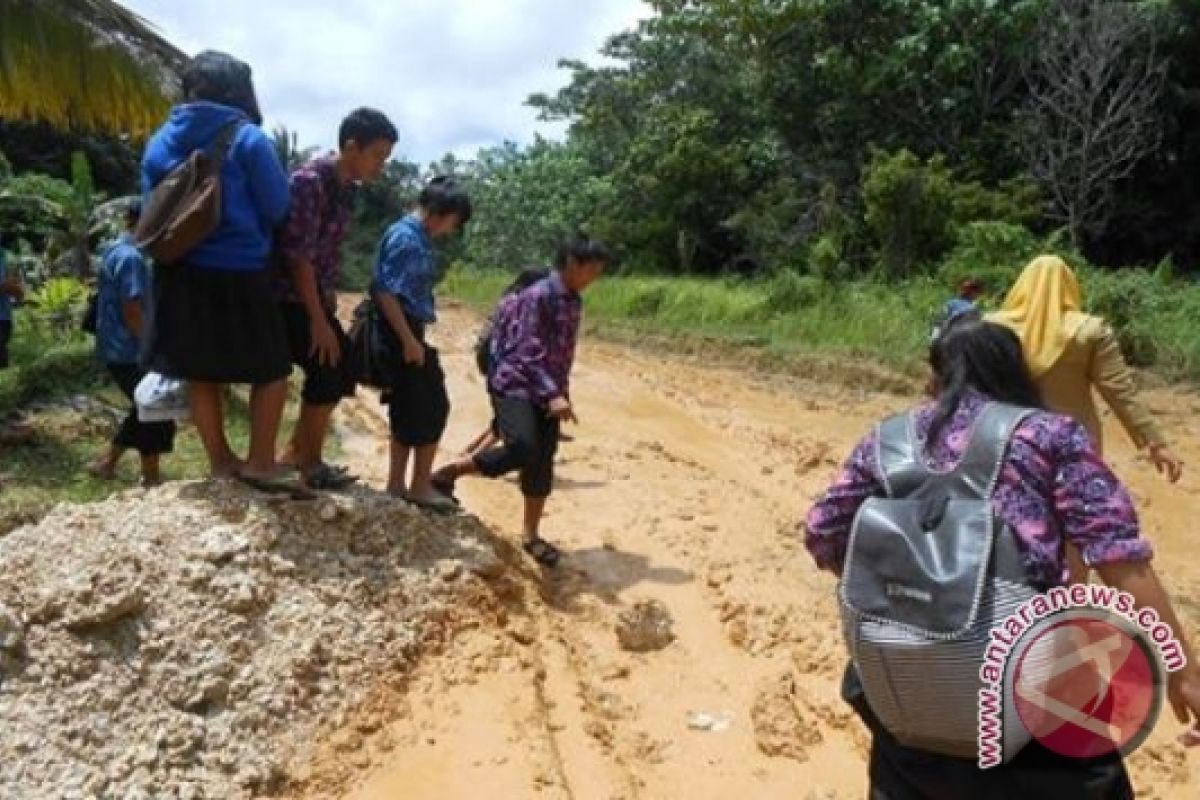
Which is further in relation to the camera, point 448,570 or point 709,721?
point 448,570

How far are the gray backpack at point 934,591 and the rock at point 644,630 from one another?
222 cm

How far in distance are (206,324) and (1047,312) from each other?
3013mm

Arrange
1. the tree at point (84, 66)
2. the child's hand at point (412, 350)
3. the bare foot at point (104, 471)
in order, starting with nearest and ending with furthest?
the child's hand at point (412, 350) < the bare foot at point (104, 471) < the tree at point (84, 66)

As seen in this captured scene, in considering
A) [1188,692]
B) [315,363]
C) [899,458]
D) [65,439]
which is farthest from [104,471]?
[1188,692]

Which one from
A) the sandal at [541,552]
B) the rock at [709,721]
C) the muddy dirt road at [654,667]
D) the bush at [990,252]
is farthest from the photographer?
the bush at [990,252]

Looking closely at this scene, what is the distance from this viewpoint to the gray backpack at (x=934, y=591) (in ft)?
6.77

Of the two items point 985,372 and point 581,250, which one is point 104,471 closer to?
point 581,250

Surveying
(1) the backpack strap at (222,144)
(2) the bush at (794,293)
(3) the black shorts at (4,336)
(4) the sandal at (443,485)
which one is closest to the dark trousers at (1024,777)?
(1) the backpack strap at (222,144)

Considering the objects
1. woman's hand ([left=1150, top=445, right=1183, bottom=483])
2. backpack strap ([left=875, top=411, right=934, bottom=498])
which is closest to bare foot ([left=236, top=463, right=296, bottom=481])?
backpack strap ([left=875, top=411, right=934, bottom=498])

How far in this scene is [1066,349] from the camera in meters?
4.16

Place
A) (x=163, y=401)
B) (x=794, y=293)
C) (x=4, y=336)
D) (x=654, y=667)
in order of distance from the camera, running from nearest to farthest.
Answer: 1. (x=654, y=667)
2. (x=163, y=401)
3. (x=4, y=336)
4. (x=794, y=293)

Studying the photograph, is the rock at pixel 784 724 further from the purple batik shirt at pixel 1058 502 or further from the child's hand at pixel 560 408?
the purple batik shirt at pixel 1058 502

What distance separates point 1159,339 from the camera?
12211 mm

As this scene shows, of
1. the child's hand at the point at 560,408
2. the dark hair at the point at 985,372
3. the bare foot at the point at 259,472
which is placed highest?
the dark hair at the point at 985,372
